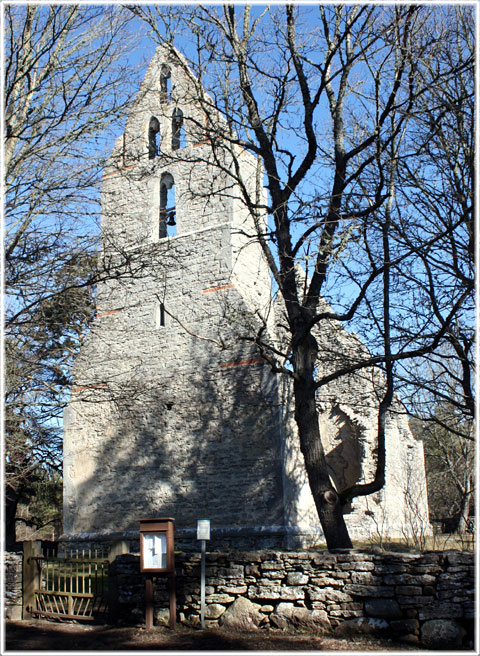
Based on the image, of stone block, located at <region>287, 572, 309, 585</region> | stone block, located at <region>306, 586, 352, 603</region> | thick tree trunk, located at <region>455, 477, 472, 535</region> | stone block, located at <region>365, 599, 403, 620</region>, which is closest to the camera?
stone block, located at <region>365, 599, 403, 620</region>

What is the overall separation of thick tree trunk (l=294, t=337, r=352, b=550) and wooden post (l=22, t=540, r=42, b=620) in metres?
4.40

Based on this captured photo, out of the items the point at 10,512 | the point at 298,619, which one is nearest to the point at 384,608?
the point at 298,619

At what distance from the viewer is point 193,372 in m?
14.8

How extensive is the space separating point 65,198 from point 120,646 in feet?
19.1

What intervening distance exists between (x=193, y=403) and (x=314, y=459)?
625 centimetres

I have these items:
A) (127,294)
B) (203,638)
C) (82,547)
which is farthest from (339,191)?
(82,547)

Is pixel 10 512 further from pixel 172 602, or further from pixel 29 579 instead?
pixel 172 602

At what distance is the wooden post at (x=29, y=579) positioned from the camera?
943 cm

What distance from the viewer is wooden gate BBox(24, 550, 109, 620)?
28.9ft

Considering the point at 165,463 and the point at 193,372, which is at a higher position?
the point at 193,372

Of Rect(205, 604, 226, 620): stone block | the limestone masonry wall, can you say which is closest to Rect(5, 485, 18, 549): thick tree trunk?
the limestone masonry wall

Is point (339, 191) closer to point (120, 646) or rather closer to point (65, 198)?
point (65, 198)

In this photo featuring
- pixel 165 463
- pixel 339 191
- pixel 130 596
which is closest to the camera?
pixel 130 596

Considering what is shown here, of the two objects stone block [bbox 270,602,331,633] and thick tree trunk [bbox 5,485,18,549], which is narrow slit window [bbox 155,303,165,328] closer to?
thick tree trunk [bbox 5,485,18,549]
